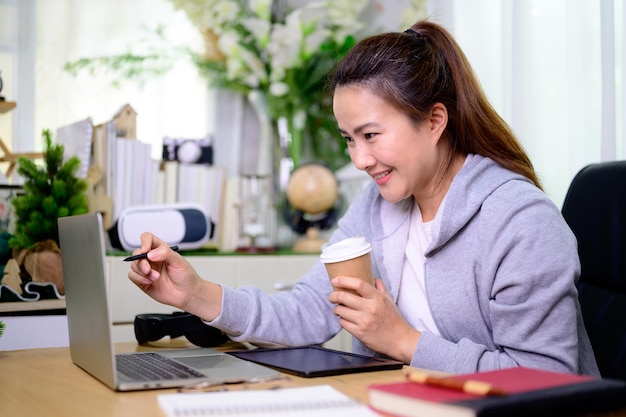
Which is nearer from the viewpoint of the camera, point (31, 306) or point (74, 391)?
point (74, 391)

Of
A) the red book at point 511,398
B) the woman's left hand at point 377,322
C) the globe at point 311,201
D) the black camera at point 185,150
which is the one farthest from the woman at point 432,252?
the black camera at point 185,150

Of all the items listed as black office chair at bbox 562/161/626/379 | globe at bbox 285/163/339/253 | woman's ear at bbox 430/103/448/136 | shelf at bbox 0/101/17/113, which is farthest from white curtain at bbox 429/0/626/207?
shelf at bbox 0/101/17/113

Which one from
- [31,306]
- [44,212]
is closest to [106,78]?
[44,212]

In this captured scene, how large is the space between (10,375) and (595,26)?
4.96 ft

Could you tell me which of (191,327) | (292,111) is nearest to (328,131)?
(292,111)

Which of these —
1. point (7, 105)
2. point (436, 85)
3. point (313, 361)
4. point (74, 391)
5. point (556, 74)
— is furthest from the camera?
point (7, 105)

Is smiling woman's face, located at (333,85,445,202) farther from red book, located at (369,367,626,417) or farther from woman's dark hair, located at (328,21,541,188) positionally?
red book, located at (369,367,626,417)

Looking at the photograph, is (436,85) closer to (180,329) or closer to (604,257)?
(604,257)

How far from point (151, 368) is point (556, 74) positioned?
1.37 m

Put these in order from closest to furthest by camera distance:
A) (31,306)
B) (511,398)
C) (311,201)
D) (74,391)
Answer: (511,398) → (74,391) → (31,306) → (311,201)

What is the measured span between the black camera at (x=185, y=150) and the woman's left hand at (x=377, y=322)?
1.51 meters

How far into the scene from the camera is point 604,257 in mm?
1406

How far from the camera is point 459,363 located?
1198mm

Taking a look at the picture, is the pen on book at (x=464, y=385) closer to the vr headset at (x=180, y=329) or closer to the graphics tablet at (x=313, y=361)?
the graphics tablet at (x=313, y=361)
